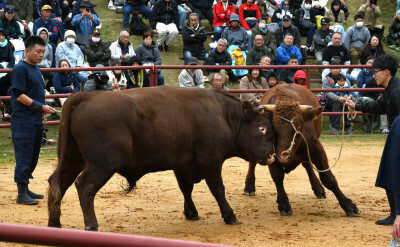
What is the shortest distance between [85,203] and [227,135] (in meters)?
1.81

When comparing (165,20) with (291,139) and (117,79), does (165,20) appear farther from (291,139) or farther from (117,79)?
(291,139)

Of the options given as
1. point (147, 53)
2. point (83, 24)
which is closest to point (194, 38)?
point (147, 53)

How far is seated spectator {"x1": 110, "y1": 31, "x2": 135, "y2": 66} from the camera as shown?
580 inches

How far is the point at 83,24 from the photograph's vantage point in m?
16.2

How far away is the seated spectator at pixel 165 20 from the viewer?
684 inches

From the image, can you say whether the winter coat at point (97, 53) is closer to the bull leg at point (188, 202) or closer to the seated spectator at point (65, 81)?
the seated spectator at point (65, 81)

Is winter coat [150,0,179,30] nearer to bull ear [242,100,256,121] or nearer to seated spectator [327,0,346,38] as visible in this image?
seated spectator [327,0,346,38]

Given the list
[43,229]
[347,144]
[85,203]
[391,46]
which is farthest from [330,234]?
[391,46]

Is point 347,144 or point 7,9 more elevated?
point 7,9

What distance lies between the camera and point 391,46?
2083cm

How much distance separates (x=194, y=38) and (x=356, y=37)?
498cm

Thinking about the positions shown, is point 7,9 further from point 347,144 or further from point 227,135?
point 227,135

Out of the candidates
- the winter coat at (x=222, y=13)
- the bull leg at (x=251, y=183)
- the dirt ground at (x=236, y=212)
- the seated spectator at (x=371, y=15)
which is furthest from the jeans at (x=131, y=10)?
the bull leg at (x=251, y=183)

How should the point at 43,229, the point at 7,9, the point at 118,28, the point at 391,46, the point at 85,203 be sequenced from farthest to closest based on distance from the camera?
the point at 391,46 < the point at 118,28 < the point at 7,9 < the point at 85,203 < the point at 43,229
